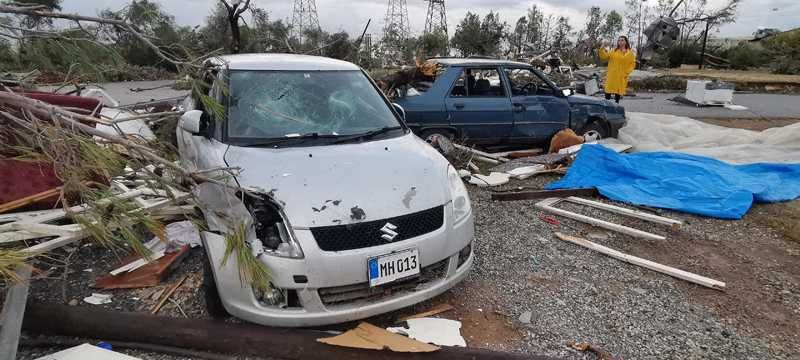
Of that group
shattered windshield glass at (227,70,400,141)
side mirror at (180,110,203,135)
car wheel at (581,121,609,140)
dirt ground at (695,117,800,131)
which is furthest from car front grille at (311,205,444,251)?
dirt ground at (695,117,800,131)

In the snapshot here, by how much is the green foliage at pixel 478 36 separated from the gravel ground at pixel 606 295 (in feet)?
73.6

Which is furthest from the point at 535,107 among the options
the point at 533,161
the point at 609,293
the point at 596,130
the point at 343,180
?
the point at 343,180

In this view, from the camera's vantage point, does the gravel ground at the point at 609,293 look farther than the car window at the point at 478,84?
No

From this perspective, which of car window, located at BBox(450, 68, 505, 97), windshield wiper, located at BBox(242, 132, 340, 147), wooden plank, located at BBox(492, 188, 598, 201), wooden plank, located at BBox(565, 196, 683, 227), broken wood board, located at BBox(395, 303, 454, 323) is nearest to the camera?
broken wood board, located at BBox(395, 303, 454, 323)

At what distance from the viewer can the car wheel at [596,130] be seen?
25.2 feet

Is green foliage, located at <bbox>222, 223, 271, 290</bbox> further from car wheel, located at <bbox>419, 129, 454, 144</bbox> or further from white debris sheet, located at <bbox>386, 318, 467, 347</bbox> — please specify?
car wheel, located at <bbox>419, 129, 454, 144</bbox>

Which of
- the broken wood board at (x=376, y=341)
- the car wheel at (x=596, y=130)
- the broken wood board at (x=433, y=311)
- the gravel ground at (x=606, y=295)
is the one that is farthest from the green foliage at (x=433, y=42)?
the broken wood board at (x=376, y=341)

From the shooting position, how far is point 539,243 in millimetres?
4312

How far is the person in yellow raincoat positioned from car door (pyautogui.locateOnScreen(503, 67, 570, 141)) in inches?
116

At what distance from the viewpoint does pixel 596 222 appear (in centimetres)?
471

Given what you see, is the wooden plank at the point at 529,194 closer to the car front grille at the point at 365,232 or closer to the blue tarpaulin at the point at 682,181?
the blue tarpaulin at the point at 682,181

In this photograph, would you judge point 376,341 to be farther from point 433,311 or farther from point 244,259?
point 244,259

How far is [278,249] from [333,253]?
0.95ft

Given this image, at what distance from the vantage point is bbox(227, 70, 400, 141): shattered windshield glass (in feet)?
11.1
